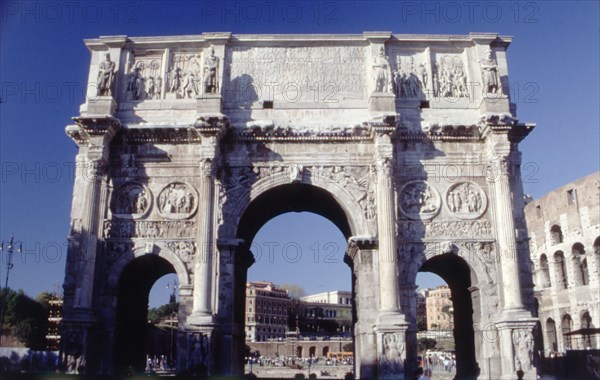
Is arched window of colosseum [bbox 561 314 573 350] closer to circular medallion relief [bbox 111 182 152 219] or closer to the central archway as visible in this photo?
the central archway

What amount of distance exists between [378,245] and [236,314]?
14.6 ft

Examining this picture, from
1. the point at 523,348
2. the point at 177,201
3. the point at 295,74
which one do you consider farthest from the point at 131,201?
the point at 523,348

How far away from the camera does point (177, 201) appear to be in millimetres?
16781

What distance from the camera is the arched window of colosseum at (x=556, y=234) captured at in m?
30.7

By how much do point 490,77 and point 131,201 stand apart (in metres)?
10.8

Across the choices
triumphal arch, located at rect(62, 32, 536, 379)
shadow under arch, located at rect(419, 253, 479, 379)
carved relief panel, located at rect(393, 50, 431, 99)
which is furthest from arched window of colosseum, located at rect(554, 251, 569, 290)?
carved relief panel, located at rect(393, 50, 431, 99)

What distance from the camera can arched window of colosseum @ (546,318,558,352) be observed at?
30.9 meters

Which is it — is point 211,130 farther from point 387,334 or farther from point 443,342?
point 443,342

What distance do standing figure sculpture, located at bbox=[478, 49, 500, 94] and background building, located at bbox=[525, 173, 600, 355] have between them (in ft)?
42.9

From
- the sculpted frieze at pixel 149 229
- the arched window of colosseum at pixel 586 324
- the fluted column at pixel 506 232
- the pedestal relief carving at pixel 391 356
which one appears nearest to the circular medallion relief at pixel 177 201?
the sculpted frieze at pixel 149 229

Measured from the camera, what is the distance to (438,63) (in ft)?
59.0

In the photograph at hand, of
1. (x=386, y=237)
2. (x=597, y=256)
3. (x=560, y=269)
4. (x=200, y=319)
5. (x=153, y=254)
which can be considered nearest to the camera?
(x=200, y=319)

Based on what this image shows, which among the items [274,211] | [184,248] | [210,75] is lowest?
[184,248]

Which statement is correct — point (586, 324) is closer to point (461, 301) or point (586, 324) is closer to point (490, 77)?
point (461, 301)
